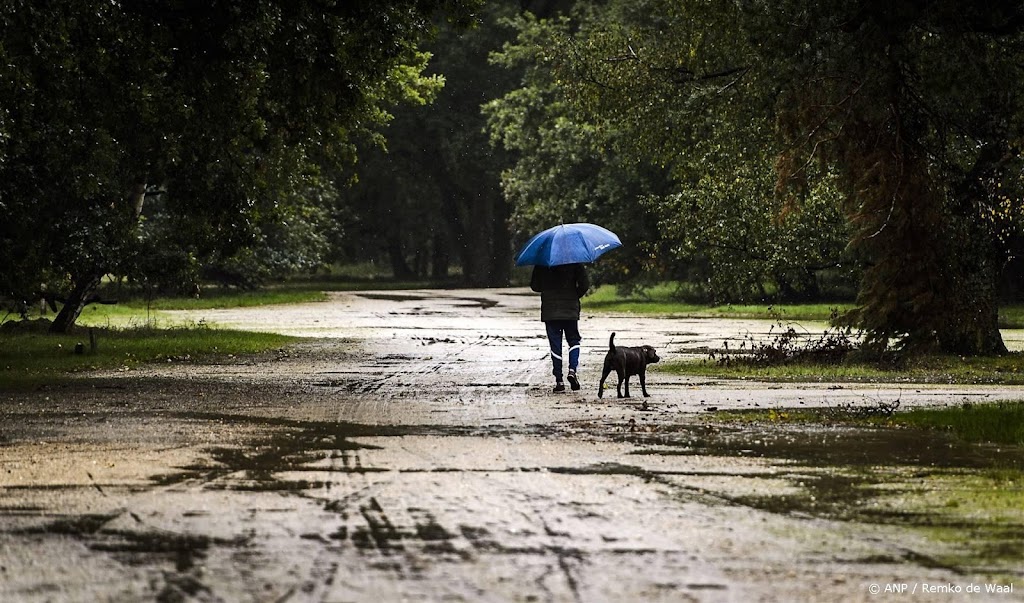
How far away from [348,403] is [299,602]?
10.4 metres

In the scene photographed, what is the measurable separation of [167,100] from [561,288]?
651cm

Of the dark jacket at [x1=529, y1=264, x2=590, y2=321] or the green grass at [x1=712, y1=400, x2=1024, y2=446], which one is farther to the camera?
the dark jacket at [x1=529, y1=264, x2=590, y2=321]

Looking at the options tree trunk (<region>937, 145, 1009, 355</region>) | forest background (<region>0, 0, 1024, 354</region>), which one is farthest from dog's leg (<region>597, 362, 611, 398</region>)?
tree trunk (<region>937, 145, 1009, 355</region>)

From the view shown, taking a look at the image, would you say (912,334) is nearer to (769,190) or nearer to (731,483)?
(769,190)

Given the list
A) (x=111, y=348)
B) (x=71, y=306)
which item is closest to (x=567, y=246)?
(x=111, y=348)

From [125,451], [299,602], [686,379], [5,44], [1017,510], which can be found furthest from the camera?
[686,379]

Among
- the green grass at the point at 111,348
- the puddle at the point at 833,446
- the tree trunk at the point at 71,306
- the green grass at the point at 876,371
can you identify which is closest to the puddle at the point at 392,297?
the green grass at the point at 111,348

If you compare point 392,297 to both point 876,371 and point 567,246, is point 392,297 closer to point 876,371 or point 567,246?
point 876,371

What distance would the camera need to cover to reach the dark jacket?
1916 centimetres

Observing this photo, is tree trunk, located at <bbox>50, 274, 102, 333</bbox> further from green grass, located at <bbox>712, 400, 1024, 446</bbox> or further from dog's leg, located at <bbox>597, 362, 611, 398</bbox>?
green grass, located at <bbox>712, 400, 1024, 446</bbox>

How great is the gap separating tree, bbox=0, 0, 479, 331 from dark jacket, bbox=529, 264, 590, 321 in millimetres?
4688

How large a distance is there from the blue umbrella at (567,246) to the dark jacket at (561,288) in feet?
0.80

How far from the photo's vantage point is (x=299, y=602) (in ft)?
22.5

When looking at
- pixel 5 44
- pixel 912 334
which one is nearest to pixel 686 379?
pixel 912 334
